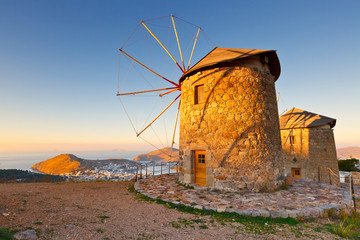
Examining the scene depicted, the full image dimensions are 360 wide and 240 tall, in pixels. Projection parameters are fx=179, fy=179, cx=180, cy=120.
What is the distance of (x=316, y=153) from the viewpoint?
15508 mm

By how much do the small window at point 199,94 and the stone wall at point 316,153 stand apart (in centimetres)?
1251

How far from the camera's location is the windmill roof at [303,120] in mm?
15647

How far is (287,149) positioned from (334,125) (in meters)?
4.56

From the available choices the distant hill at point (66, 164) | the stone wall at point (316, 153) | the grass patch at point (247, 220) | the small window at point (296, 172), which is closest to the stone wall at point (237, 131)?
the grass patch at point (247, 220)

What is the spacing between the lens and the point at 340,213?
4938 millimetres

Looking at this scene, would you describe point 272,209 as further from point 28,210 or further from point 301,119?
point 301,119

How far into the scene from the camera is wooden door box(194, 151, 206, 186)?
27.6ft

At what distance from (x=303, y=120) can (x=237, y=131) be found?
12849mm

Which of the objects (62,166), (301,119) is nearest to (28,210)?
(301,119)

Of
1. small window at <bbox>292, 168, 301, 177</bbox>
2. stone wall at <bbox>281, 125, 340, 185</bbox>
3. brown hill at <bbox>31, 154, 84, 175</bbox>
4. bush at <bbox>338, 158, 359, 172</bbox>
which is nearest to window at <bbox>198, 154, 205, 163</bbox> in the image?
stone wall at <bbox>281, 125, 340, 185</bbox>

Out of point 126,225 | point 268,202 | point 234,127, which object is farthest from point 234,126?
point 126,225

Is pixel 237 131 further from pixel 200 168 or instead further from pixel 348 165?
pixel 348 165

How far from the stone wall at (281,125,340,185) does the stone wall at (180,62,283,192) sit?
31.9 feet

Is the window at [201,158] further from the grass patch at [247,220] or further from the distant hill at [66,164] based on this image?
the distant hill at [66,164]
